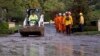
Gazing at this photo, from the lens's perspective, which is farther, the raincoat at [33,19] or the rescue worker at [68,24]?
the rescue worker at [68,24]

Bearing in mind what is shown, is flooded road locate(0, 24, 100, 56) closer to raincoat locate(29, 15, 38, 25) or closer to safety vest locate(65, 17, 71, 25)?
raincoat locate(29, 15, 38, 25)

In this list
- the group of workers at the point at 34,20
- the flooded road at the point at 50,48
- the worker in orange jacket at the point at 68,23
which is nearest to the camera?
the flooded road at the point at 50,48

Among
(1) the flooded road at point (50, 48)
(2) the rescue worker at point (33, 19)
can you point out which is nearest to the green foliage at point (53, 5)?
(2) the rescue worker at point (33, 19)

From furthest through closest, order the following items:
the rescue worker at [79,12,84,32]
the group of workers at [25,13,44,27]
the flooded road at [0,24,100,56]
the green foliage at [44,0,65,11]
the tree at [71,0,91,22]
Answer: the green foliage at [44,0,65,11], the tree at [71,0,91,22], the rescue worker at [79,12,84,32], the group of workers at [25,13,44,27], the flooded road at [0,24,100,56]

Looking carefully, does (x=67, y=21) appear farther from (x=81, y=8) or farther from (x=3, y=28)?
(x=3, y=28)

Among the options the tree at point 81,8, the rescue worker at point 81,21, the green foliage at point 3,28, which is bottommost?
the green foliage at point 3,28

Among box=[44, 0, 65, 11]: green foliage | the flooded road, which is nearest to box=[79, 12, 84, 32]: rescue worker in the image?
the flooded road

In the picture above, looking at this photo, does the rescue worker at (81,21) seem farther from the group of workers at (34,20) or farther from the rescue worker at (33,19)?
the rescue worker at (33,19)

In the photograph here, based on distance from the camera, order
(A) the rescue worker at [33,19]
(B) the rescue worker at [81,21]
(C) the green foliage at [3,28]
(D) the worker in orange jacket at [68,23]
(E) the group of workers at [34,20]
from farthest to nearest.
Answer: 1. (C) the green foliage at [3,28]
2. (B) the rescue worker at [81,21]
3. (D) the worker in orange jacket at [68,23]
4. (A) the rescue worker at [33,19]
5. (E) the group of workers at [34,20]

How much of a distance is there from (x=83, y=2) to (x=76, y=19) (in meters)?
1.64

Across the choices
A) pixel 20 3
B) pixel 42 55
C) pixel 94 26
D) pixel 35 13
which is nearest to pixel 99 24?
pixel 94 26

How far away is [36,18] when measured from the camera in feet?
116

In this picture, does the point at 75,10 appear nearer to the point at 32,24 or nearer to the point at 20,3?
the point at 32,24

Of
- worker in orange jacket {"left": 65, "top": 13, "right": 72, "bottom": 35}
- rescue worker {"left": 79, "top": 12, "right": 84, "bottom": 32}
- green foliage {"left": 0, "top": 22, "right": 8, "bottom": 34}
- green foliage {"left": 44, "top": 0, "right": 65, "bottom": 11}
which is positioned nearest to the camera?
worker in orange jacket {"left": 65, "top": 13, "right": 72, "bottom": 35}
